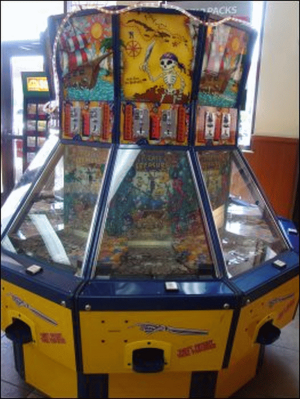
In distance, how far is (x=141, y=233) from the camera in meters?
1.57

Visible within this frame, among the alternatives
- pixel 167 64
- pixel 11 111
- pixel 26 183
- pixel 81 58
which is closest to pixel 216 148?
pixel 167 64

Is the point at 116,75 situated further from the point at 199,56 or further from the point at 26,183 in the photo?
the point at 26,183

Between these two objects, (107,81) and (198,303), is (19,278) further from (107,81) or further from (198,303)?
(107,81)

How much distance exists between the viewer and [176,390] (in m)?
1.55

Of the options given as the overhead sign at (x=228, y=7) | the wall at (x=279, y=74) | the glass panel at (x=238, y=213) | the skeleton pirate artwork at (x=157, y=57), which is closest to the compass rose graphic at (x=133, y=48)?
the skeleton pirate artwork at (x=157, y=57)

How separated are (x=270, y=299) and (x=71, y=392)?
38.0 inches

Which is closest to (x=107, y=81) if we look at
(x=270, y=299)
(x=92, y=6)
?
(x=92, y=6)

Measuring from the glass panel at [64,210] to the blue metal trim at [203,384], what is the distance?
74 cm

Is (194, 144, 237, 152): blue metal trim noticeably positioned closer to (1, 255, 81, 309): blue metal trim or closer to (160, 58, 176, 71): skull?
(160, 58, 176, 71): skull

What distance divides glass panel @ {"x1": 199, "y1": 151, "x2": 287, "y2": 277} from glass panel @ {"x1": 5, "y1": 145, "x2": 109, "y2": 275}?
1.72 feet

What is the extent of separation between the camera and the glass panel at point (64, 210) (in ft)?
5.03

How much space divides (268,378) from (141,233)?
3.48 ft

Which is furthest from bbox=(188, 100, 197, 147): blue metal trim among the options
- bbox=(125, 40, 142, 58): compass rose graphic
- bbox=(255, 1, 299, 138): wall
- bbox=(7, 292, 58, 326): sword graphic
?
bbox=(255, 1, 299, 138): wall

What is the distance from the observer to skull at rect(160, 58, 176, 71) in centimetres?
140
